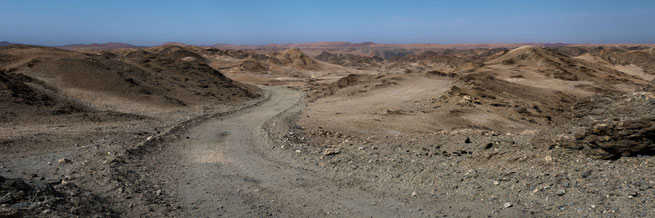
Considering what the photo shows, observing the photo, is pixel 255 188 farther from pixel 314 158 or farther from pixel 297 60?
pixel 297 60

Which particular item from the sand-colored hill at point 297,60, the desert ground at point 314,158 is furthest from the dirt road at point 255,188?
the sand-colored hill at point 297,60

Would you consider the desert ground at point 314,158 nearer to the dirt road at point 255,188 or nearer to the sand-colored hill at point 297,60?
the dirt road at point 255,188

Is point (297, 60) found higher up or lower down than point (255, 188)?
lower down

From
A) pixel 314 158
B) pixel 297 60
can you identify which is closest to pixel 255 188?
pixel 314 158

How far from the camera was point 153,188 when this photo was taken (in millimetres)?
9562

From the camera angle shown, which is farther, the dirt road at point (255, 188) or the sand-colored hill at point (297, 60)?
the sand-colored hill at point (297, 60)

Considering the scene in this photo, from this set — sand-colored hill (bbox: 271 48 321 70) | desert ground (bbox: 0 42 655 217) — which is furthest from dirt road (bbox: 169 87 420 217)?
sand-colored hill (bbox: 271 48 321 70)

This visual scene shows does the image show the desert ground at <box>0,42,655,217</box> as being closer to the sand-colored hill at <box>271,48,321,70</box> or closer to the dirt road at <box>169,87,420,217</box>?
the dirt road at <box>169,87,420,217</box>

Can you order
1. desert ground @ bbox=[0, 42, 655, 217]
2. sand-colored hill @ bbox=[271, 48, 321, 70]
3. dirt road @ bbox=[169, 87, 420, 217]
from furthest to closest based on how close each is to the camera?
sand-colored hill @ bbox=[271, 48, 321, 70]
dirt road @ bbox=[169, 87, 420, 217]
desert ground @ bbox=[0, 42, 655, 217]

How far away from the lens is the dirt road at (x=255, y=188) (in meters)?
8.55

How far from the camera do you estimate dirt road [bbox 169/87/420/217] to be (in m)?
8.55

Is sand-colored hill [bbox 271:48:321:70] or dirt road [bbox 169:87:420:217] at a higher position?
dirt road [bbox 169:87:420:217]

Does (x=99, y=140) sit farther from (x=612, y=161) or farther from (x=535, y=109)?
(x=535, y=109)

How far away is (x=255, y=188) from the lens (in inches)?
391
